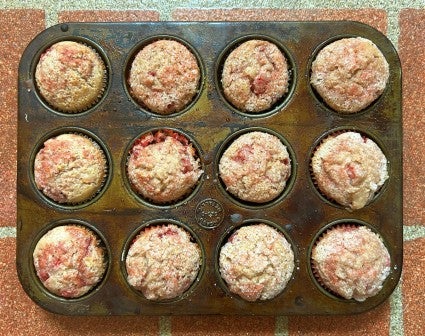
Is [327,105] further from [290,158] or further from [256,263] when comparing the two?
[256,263]

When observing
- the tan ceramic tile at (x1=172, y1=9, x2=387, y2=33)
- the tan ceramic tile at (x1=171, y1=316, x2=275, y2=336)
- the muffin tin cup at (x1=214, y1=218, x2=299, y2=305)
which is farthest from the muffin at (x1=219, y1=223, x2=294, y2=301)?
the tan ceramic tile at (x1=172, y1=9, x2=387, y2=33)

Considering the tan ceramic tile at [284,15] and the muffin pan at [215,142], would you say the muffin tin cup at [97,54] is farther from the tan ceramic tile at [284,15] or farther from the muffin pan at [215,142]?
the tan ceramic tile at [284,15]

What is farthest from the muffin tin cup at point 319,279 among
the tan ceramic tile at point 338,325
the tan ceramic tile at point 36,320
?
the tan ceramic tile at point 36,320

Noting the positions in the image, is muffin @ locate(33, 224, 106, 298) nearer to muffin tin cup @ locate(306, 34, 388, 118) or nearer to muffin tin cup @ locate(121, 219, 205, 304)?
muffin tin cup @ locate(121, 219, 205, 304)

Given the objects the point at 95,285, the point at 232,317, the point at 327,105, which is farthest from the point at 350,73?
the point at 95,285

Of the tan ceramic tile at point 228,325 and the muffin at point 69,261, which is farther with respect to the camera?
the tan ceramic tile at point 228,325

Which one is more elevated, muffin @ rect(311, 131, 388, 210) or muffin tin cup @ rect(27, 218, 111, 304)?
muffin @ rect(311, 131, 388, 210)

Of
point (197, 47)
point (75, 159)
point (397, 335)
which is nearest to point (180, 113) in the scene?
point (197, 47)
